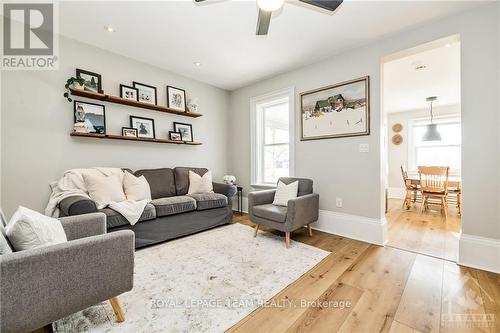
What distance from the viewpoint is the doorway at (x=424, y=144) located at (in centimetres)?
270

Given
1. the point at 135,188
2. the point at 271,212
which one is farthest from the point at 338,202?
the point at 135,188

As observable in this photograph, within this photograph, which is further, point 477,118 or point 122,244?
point 477,118

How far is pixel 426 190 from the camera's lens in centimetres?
401

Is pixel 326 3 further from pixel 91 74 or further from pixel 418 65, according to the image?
pixel 91 74

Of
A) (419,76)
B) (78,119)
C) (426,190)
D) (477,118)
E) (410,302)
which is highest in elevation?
(419,76)

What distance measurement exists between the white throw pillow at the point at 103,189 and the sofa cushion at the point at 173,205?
16.5 inches

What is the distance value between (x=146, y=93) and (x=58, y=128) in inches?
48.5

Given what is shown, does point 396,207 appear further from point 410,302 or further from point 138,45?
point 138,45

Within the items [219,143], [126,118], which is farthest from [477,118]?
[126,118]

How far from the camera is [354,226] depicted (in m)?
2.81

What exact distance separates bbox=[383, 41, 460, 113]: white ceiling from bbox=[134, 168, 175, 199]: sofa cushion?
12.7 ft

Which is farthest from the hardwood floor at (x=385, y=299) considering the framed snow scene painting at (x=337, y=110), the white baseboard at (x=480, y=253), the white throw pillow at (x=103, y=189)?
the white throw pillow at (x=103, y=189)

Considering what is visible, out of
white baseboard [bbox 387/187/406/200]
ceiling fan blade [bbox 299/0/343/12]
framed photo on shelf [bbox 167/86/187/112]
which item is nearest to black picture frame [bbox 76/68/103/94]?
framed photo on shelf [bbox 167/86/187/112]

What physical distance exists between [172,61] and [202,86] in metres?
0.90
